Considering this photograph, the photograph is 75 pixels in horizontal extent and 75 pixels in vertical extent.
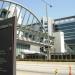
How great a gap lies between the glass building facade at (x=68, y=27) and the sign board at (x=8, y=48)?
517 ft

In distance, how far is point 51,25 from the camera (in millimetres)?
167625

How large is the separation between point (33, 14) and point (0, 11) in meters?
12.7

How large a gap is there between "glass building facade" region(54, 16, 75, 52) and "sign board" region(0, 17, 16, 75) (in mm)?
157438

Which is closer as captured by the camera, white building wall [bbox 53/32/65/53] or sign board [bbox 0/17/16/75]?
sign board [bbox 0/17/16/75]

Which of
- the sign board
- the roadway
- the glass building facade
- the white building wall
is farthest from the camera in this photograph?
the glass building facade

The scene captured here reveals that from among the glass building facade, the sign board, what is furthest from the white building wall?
the sign board

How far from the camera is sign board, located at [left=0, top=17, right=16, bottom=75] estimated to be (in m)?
4.33

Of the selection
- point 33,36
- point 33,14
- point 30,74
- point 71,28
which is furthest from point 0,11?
point 71,28

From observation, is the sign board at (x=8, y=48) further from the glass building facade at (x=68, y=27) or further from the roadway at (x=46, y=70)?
the glass building facade at (x=68, y=27)

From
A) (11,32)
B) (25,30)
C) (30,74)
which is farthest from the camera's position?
(25,30)

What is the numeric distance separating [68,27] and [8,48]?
537 feet

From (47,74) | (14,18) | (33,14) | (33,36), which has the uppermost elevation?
(33,14)

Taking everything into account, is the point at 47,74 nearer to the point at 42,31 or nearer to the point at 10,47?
the point at 10,47

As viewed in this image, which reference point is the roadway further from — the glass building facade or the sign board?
the glass building facade
